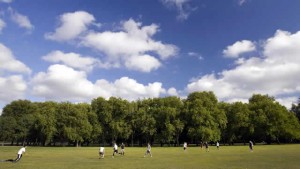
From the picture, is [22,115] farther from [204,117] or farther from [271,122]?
[271,122]

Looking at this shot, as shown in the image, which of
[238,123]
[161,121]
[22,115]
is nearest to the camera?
[238,123]

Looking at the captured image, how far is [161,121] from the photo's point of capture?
116 meters

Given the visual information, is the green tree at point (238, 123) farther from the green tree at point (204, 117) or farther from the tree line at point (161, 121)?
the green tree at point (204, 117)

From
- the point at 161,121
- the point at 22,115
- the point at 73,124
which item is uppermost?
the point at 22,115

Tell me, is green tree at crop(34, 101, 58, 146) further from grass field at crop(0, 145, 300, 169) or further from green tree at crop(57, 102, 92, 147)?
grass field at crop(0, 145, 300, 169)

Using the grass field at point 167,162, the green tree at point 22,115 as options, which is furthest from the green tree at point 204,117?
the grass field at point 167,162

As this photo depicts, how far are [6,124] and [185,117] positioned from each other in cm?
6128

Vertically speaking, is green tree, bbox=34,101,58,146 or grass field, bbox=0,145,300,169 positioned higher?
green tree, bbox=34,101,58,146

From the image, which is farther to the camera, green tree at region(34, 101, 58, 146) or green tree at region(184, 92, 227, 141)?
green tree at region(34, 101, 58, 146)

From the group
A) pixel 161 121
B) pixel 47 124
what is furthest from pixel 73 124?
pixel 161 121

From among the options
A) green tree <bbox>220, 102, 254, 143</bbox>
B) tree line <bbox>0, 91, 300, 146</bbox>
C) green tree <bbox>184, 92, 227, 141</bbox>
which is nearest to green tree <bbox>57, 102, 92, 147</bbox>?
tree line <bbox>0, 91, 300, 146</bbox>

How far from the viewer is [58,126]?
115 m

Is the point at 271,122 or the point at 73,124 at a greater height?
the point at 271,122

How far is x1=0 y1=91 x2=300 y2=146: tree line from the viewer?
11044cm
